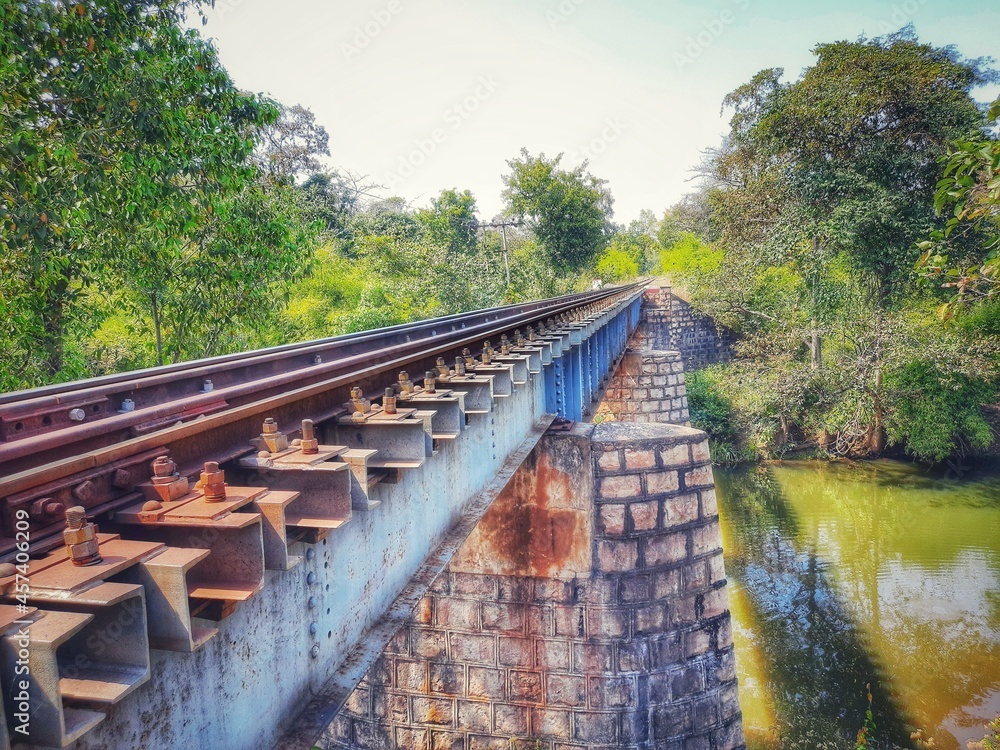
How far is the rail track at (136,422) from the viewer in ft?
4.74

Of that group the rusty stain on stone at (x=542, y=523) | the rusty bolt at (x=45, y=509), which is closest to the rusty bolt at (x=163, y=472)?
the rusty bolt at (x=45, y=509)

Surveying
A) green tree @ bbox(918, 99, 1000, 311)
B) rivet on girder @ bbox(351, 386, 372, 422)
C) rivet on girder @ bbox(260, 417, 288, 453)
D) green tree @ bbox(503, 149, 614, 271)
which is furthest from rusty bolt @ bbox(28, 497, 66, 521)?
green tree @ bbox(503, 149, 614, 271)

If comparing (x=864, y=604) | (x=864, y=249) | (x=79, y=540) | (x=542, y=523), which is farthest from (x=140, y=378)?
(x=864, y=249)

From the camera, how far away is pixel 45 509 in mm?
1423

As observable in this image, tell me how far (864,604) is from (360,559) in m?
14.0

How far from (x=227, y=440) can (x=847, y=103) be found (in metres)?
22.4

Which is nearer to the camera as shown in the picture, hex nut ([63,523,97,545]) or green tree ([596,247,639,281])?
hex nut ([63,523,97,545])

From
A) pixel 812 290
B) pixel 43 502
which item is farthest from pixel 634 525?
pixel 812 290

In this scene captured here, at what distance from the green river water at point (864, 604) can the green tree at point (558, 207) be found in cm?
1827

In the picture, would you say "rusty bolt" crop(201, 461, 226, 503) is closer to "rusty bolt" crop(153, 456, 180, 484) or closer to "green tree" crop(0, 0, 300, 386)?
"rusty bolt" crop(153, 456, 180, 484)

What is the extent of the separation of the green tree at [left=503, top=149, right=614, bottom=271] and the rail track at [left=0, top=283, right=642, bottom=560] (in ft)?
103

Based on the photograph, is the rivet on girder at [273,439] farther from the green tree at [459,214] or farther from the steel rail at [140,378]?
the green tree at [459,214]

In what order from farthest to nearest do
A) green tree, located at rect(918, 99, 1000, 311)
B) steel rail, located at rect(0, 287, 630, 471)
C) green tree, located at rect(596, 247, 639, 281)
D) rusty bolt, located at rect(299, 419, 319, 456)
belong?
green tree, located at rect(596, 247, 639, 281) → green tree, located at rect(918, 99, 1000, 311) → rusty bolt, located at rect(299, 419, 319, 456) → steel rail, located at rect(0, 287, 630, 471)

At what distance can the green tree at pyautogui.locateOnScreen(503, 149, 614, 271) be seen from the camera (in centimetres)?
3406
